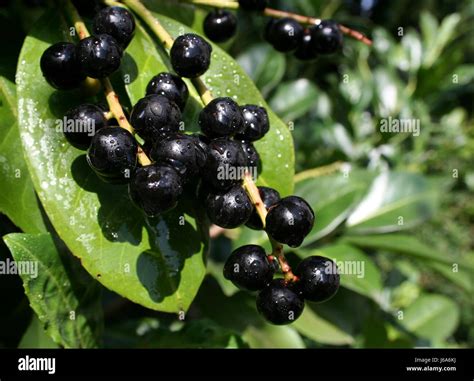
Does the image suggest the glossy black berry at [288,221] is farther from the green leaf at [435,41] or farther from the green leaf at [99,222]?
the green leaf at [435,41]

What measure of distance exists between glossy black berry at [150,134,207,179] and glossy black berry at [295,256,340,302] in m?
0.18

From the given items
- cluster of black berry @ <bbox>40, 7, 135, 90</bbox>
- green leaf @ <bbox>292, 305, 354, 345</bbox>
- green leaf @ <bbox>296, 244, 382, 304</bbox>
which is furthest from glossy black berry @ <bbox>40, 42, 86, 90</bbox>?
green leaf @ <bbox>292, 305, 354, 345</bbox>

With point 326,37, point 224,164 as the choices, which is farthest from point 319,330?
point 224,164

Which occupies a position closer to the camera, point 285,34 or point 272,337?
point 285,34

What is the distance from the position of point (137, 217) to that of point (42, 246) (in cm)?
16

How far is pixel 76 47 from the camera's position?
770 millimetres

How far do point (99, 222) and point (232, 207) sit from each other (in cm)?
22

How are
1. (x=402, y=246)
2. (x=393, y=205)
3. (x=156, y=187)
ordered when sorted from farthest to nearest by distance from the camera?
(x=393, y=205), (x=402, y=246), (x=156, y=187)

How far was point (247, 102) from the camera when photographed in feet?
3.04

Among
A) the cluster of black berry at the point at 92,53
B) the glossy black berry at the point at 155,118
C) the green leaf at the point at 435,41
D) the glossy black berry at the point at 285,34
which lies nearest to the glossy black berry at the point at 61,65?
the cluster of black berry at the point at 92,53

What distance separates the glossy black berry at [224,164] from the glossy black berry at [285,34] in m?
0.35

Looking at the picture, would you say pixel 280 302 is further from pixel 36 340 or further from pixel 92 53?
pixel 36 340
